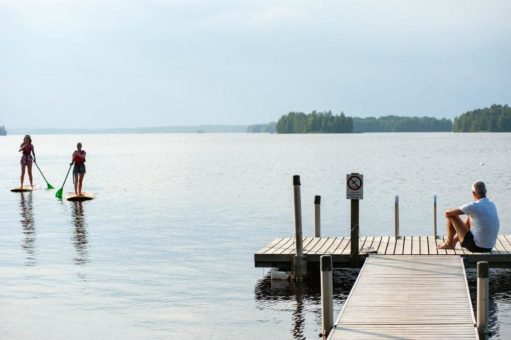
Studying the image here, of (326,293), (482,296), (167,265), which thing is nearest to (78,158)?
(167,265)

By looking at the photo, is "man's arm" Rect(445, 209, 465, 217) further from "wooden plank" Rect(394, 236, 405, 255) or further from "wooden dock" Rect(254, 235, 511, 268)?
"wooden plank" Rect(394, 236, 405, 255)

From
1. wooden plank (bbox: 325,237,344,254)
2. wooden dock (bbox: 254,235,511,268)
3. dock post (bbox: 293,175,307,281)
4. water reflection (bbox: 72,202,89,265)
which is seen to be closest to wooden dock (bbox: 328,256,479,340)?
wooden dock (bbox: 254,235,511,268)

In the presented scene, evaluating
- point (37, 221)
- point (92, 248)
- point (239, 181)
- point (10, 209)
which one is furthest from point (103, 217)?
point (239, 181)

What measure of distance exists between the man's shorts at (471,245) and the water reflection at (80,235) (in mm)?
9156

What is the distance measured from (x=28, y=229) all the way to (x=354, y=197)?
14.1 meters

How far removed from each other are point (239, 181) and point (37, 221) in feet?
93.4

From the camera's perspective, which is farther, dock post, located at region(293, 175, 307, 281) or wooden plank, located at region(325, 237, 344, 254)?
wooden plank, located at region(325, 237, 344, 254)

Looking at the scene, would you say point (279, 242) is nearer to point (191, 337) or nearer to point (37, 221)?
point (191, 337)

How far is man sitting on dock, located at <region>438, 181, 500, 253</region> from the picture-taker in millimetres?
16781

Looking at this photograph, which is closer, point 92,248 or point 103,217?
point 92,248

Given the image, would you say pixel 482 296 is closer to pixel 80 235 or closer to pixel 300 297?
pixel 300 297

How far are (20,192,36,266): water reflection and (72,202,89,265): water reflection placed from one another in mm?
1142

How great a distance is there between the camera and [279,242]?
1952cm

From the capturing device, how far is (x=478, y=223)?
16797 millimetres
